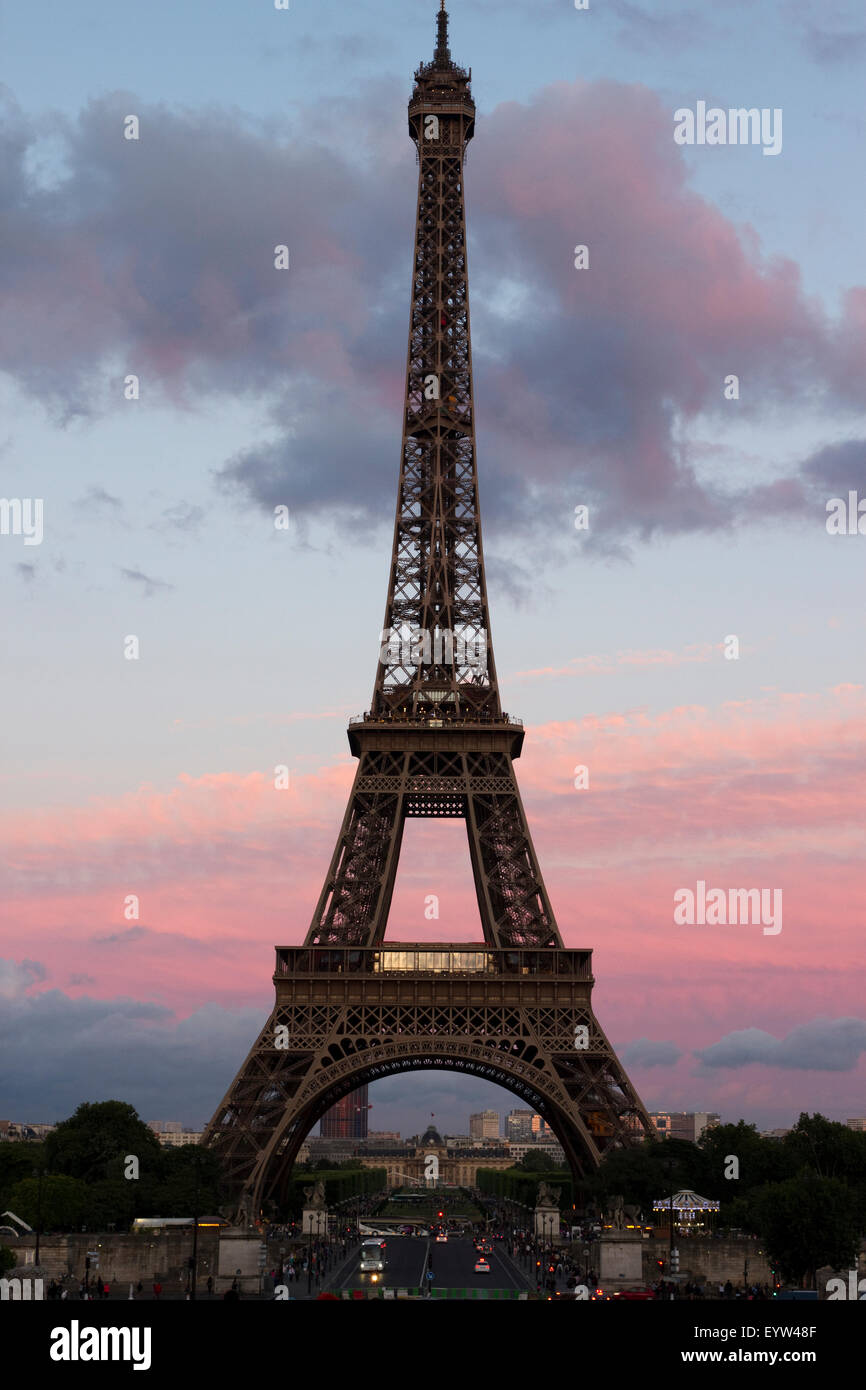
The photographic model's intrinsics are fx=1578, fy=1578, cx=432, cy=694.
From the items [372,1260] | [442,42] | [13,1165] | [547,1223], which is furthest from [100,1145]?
[442,42]

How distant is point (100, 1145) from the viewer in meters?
99.8

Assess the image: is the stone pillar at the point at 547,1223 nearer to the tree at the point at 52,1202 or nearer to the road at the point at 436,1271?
the road at the point at 436,1271

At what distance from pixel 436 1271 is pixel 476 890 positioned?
23.7 m

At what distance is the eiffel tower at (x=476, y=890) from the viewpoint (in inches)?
3743

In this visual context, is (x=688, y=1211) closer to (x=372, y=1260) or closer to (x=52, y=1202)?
(x=372, y=1260)

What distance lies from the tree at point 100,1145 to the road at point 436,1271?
14.8m

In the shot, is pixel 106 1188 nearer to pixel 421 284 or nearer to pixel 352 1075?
pixel 352 1075

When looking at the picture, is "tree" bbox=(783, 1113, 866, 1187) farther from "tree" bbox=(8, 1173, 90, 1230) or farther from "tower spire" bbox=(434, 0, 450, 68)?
"tower spire" bbox=(434, 0, 450, 68)

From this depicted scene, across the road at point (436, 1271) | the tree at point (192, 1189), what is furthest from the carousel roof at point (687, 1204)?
the tree at point (192, 1189)

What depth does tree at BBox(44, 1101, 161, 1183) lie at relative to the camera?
99.1 metres

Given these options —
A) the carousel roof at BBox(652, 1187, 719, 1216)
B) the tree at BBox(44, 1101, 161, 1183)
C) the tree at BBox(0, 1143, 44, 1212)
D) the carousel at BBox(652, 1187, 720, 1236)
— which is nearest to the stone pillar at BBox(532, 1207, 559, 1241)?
the carousel at BBox(652, 1187, 720, 1236)
